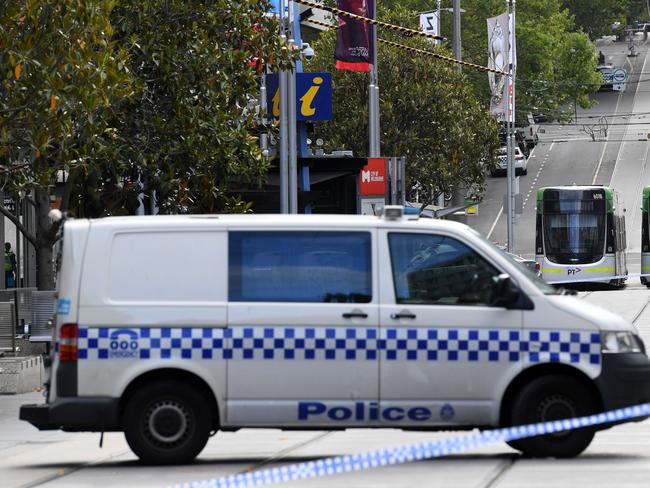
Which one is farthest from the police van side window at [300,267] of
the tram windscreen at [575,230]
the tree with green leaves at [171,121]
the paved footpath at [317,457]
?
the tram windscreen at [575,230]

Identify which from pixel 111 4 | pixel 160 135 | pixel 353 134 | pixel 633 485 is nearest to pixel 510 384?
pixel 633 485

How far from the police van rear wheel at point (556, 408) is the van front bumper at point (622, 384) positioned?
0.14 metres

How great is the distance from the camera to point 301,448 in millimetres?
12281

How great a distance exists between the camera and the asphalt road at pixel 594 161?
245 ft

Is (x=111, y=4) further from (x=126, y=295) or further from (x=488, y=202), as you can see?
(x=488, y=202)

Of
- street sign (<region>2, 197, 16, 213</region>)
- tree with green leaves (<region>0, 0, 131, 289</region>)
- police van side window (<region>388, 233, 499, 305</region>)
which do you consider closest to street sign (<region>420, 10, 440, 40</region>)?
street sign (<region>2, 197, 16, 213</region>)

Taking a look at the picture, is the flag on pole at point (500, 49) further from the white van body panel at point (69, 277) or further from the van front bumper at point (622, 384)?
the white van body panel at point (69, 277)

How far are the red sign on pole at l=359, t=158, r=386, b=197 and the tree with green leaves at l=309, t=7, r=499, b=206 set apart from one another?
2209 centimetres

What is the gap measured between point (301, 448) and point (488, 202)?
70.9m

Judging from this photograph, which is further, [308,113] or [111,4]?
[308,113]

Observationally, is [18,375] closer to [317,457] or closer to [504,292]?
[317,457]

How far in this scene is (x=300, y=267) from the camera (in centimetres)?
1104

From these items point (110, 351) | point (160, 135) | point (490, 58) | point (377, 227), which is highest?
point (490, 58)

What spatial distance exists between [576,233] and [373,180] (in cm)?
1306
